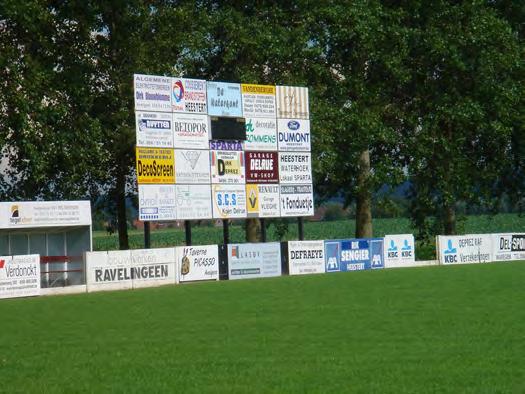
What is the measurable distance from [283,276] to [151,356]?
2569cm

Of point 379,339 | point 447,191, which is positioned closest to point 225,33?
point 447,191

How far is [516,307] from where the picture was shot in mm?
22375

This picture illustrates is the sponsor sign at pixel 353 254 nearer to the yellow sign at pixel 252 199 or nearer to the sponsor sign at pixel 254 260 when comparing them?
the sponsor sign at pixel 254 260

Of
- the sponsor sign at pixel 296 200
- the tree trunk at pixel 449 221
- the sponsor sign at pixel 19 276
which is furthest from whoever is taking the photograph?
the tree trunk at pixel 449 221

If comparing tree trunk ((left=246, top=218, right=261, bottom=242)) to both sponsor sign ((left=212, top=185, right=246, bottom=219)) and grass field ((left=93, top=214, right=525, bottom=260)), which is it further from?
grass field ((left=93, top=214, right=525, bottom=260))

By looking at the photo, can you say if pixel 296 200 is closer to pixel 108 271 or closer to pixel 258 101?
pixel 258 101

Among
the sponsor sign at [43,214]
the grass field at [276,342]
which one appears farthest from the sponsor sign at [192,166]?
the grass field at [276,342]

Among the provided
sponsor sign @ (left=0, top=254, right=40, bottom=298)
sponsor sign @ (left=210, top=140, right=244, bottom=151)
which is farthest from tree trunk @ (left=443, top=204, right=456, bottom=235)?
sponsor sign @ (left=0, top=254, right=40, bottom=298)

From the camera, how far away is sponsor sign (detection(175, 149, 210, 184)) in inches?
1585

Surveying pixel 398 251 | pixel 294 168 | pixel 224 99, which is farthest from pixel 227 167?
pixel 398 251

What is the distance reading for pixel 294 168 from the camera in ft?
145

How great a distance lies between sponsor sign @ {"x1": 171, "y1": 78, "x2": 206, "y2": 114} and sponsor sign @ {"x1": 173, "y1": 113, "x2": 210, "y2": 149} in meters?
0.27

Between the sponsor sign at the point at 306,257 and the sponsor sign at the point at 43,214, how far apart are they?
8.24 m

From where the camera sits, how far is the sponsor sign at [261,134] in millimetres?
42344
